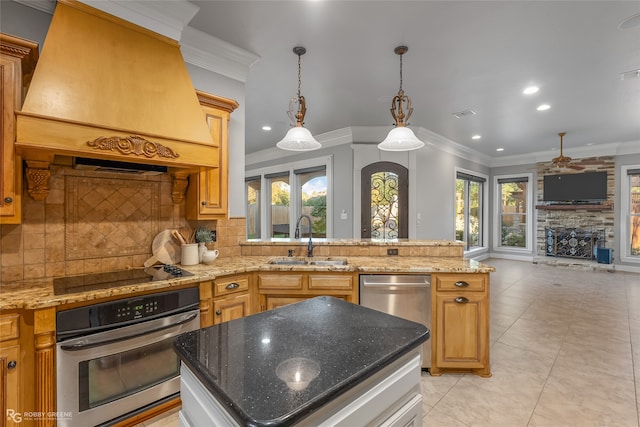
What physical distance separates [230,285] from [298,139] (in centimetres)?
140

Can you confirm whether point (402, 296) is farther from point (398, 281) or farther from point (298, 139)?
point (298, 139)

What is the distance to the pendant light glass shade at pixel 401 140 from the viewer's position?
2604 mm

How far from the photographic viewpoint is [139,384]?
6.18ft

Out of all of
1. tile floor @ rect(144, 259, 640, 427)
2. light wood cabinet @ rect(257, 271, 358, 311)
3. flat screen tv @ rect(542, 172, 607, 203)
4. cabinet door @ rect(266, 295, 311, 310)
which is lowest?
tile floor @ rect(144, 259, 640, 427)

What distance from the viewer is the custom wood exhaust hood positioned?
166 centimetres

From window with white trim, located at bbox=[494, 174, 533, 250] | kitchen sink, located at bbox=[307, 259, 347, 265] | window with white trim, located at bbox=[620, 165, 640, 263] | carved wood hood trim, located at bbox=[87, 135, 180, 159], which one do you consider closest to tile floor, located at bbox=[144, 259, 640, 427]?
kitchen sink, located at bbox=[307, 259, 347, 265]

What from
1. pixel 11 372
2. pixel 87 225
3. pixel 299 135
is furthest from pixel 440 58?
pixel 11 372

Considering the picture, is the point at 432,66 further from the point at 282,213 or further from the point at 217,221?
the point at 282,213

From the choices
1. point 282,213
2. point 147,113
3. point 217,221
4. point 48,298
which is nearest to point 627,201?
point 282,213

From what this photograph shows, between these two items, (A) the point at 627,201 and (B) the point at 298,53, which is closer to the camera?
(B) the point at 298,53

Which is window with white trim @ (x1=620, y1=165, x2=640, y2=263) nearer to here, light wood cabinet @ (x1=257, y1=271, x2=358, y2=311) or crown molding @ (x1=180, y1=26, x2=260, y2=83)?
light wood cabinet @ (x1=257, y1=271, x2=358, y2=311)

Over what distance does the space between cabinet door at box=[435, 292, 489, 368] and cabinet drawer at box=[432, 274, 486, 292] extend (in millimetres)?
51

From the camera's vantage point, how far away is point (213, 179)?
2676 mm

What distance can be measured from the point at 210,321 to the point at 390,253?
1915 millimetres
